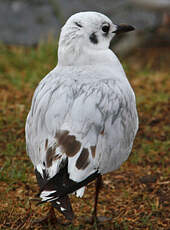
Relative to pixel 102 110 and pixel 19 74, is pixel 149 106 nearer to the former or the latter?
pixel 19 74

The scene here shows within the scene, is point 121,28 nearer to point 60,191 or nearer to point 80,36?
point 80,36

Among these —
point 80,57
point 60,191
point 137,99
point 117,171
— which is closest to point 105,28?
point 80,57

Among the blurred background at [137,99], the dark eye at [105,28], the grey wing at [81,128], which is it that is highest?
the dark eye at [105,28]

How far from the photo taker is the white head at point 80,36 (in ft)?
11.5

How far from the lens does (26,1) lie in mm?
8539

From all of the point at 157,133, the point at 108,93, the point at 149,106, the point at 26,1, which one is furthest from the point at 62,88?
the point at 26,1

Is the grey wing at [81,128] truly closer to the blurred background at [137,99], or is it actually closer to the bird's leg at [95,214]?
the bird's leg at [95,214]

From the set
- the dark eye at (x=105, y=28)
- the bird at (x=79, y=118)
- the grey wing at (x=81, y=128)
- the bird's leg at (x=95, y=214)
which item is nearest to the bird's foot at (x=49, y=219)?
the bird at (x=79, y=118)

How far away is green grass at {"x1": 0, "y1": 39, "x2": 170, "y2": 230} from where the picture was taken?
3.64m

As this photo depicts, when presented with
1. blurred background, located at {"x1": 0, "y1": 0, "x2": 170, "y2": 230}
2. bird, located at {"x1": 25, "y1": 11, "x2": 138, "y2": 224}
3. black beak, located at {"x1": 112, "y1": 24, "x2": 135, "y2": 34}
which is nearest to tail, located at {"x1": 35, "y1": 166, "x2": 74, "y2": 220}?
bird, located at {"x1": 25, "y1": 11, "x2": 138, "y2": 224}

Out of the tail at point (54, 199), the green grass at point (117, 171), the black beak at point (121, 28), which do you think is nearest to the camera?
the tail at point (54, 199)

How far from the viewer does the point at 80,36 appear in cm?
353

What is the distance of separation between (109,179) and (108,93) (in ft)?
3.87

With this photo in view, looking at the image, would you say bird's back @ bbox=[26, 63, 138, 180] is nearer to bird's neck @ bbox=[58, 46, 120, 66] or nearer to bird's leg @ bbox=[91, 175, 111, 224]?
bird's neck @ bbox=[58, 46, 120, 66]
